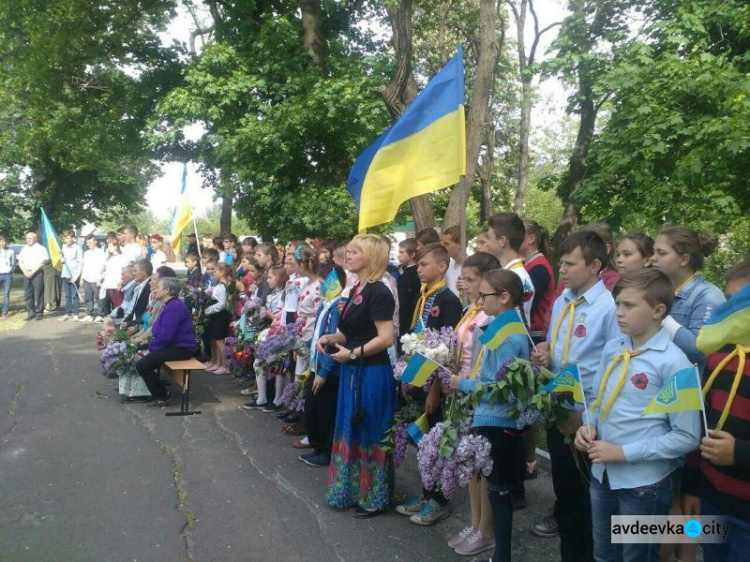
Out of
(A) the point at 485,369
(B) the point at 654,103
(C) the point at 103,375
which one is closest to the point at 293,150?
(C) the point at 103,375

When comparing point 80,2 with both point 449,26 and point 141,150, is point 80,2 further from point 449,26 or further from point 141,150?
point 449,26

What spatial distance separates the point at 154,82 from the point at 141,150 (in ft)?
→ 7.98

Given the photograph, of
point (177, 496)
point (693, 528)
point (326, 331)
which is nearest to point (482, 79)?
point (326, 331)

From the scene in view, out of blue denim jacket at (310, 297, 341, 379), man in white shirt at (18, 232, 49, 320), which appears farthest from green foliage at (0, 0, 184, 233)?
blue denim jacket at (310, 297, 341, 379)

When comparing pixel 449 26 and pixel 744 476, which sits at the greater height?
pixel 449 26

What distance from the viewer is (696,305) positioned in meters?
3.81

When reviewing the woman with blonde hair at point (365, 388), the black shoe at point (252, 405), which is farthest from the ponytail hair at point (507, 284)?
the black shoe at point (252, 405)

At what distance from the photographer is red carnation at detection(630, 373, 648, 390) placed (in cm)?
303

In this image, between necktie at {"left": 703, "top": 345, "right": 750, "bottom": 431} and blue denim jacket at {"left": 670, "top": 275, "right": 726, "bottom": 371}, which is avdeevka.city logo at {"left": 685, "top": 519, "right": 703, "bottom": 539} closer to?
necktie at {"left": 703, "top": 345, "right": 750, "bottom": 431}

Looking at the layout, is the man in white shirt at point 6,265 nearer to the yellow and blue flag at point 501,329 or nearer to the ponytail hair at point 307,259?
the ponytail hair at point 307,259

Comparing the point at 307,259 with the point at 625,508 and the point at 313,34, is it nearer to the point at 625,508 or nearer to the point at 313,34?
the point at 625,508

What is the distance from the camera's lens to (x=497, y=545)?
12.6ft

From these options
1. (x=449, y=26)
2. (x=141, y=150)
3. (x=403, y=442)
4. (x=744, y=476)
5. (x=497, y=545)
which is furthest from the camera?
(x=449, y=26)

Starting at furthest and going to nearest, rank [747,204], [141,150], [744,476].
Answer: [141,150]
[747,204]
[744,476]
